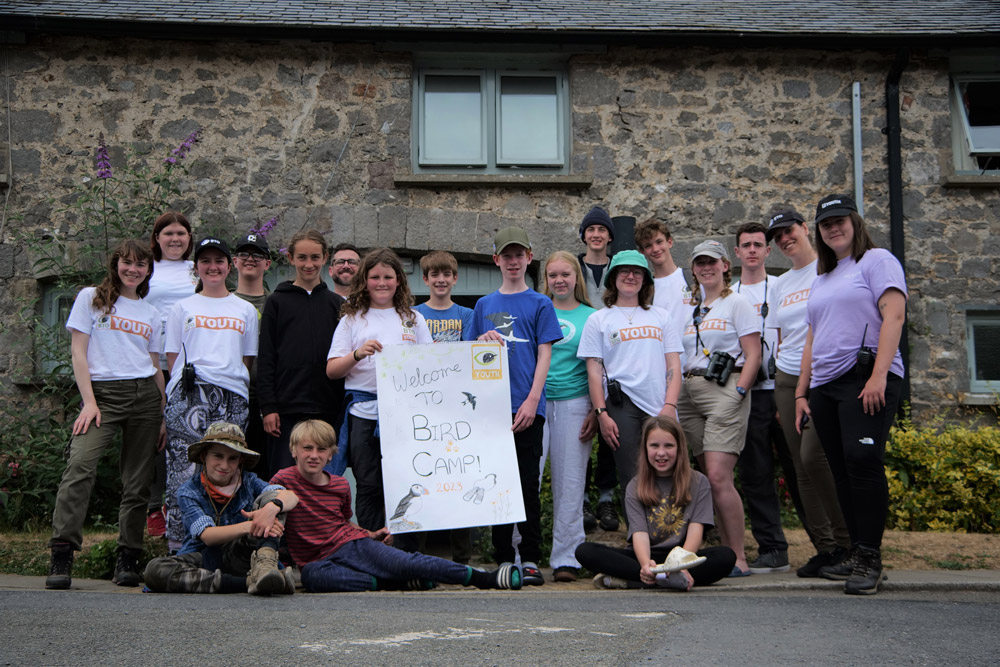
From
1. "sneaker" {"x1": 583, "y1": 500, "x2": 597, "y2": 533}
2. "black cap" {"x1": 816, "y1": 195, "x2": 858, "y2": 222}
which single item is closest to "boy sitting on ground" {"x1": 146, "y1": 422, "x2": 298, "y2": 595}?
"sneaker" {"x1": 583, "y1": 500, "x2": 597, "y2": 533}

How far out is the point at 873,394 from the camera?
15.7ft

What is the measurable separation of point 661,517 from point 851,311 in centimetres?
145

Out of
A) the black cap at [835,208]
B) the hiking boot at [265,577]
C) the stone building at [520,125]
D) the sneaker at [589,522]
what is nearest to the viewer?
the hiking boot at [265,577]

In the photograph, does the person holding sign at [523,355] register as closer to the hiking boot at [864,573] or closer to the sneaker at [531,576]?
the sneaker at [531,576]

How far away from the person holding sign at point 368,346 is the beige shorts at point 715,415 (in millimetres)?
1636

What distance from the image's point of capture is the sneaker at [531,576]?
5195 mm

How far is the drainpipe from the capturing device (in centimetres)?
941

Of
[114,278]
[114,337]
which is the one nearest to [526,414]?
[114,337]

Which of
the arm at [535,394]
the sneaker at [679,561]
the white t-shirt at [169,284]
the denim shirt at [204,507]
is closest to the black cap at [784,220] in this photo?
the arm at [535,394]

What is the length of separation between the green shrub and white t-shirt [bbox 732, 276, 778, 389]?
2.45 m

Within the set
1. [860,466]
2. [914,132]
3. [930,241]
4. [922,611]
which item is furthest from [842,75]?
[922,611]

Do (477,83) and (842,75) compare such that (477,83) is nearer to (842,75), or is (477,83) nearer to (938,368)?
(842,75)

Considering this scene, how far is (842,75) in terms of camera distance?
9656 mm

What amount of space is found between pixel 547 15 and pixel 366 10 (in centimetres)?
179
